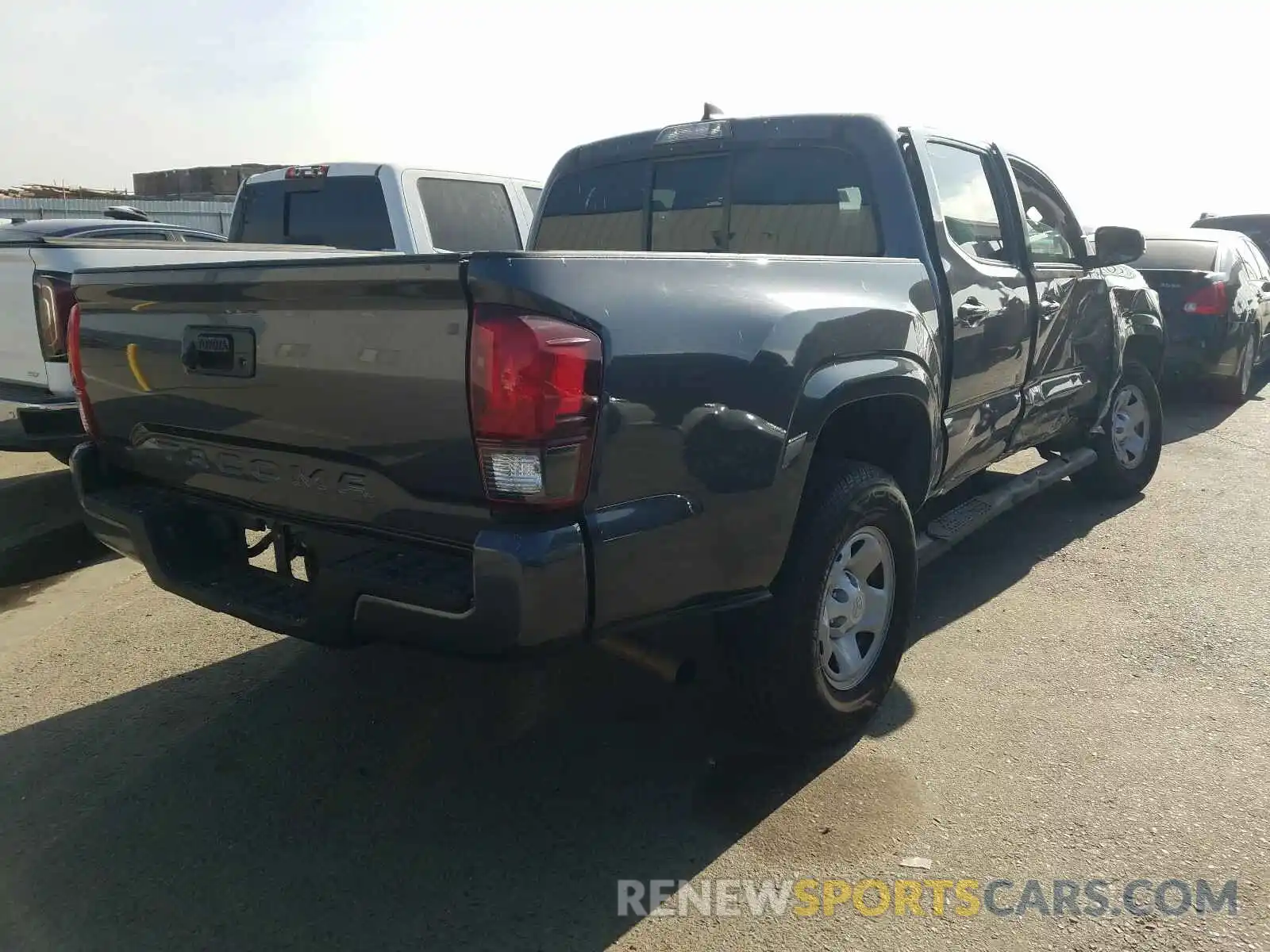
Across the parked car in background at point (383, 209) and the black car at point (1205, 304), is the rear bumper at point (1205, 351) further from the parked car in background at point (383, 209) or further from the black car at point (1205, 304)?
the parked car in background at point (383, 209)

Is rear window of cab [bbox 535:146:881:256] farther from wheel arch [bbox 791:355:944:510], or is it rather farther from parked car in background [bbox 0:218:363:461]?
parked car in background [bbox 0:218:363:461]

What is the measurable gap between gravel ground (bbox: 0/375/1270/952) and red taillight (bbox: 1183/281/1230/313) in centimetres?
510

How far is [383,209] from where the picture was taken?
21.9 ft

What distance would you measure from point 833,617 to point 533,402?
1.45 m

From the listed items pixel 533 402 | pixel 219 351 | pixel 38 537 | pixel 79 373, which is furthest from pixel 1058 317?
pixel 38 537

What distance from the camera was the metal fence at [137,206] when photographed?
16906 millimetres

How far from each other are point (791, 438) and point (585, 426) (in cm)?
74

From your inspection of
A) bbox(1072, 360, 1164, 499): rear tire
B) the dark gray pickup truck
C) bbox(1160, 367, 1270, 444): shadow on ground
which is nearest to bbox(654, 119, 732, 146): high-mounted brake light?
the dark gray pickup truck

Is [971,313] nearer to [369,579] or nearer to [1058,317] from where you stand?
[1058,317]

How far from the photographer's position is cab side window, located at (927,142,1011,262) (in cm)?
383

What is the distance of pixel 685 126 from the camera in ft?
13.5

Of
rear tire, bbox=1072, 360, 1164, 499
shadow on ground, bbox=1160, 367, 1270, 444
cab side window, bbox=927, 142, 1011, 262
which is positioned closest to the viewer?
cab side window, bbox=927, 142, 1011, 262

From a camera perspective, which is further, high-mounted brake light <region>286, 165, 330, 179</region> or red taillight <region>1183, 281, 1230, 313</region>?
red taillight <region>1183, 281, 1230, 313</region>

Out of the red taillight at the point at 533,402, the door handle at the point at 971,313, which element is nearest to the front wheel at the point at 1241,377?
the door handle at the point at 971,313
